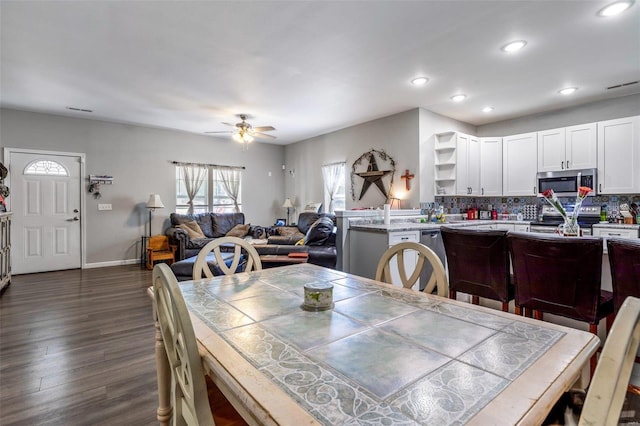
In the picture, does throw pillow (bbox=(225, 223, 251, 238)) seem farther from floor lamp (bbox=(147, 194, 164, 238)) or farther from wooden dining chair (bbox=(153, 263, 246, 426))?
wooden dining chair (bbox=(153, 263, 246, 426))

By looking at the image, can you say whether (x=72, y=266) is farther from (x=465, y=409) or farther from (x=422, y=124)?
(x=465, y=409)

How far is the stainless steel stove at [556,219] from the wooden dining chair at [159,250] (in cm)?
610

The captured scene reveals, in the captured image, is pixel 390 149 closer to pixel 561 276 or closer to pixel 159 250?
pixel 561 276

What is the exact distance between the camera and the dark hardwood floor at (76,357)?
6.13ft

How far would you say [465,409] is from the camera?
2.20 feet

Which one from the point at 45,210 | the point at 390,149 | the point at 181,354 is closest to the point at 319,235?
the point at 390,149

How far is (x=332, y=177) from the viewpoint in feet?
22.9

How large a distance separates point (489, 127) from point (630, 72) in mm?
2313

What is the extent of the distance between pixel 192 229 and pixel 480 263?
533 cm

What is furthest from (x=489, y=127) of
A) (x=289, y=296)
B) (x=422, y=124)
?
(x=289, y=296)

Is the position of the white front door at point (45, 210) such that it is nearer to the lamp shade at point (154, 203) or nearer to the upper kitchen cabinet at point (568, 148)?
the lamp shade at point (154, 203)

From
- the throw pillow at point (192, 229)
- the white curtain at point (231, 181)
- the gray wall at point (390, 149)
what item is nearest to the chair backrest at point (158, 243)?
the throw pillow at point (192, 229)

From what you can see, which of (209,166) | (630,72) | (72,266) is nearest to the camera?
(630,72)

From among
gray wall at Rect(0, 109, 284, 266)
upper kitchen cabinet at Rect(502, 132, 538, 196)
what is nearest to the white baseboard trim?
gray wall at Rect(0, 109, 284, 266)
